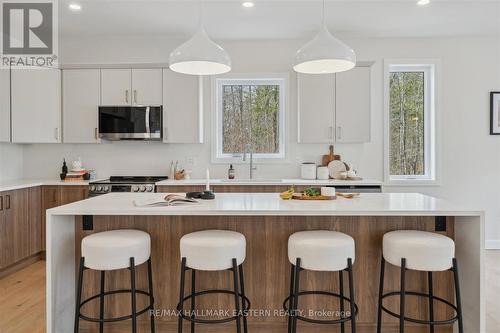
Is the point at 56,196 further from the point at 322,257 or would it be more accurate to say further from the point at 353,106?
the point at 353,106

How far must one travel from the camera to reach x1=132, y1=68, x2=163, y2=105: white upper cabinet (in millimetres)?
4180

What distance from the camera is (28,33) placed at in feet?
12.8

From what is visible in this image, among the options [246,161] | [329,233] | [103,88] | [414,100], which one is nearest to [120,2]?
[103,88]

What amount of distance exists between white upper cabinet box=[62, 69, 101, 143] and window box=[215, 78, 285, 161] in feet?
4.97

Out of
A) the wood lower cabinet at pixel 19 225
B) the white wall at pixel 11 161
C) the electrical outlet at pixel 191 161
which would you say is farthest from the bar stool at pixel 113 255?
the white wall at pixel 11 161

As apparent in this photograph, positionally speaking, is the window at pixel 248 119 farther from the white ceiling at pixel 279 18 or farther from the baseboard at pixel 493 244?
the baseboard at pixel 493 244

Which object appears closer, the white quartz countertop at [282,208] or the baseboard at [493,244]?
the white quartz countertop at [282,208]

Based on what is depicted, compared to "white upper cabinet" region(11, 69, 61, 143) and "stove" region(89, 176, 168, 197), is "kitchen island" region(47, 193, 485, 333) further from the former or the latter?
"white upper cabinet" region(11, 69, 61, 143)

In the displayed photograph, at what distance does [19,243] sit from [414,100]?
4.99m

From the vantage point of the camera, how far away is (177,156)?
454 centimetres

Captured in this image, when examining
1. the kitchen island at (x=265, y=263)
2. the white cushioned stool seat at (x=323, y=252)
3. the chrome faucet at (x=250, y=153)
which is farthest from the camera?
the chrome faucet at (x=250, y=153)

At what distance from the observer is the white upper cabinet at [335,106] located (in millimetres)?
4121

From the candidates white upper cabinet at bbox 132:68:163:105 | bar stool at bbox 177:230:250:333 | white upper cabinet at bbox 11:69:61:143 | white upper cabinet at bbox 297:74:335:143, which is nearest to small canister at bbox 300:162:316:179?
white upper cabinet at bbox 297:74:335:143

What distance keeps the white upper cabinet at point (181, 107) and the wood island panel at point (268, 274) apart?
1995 mm
